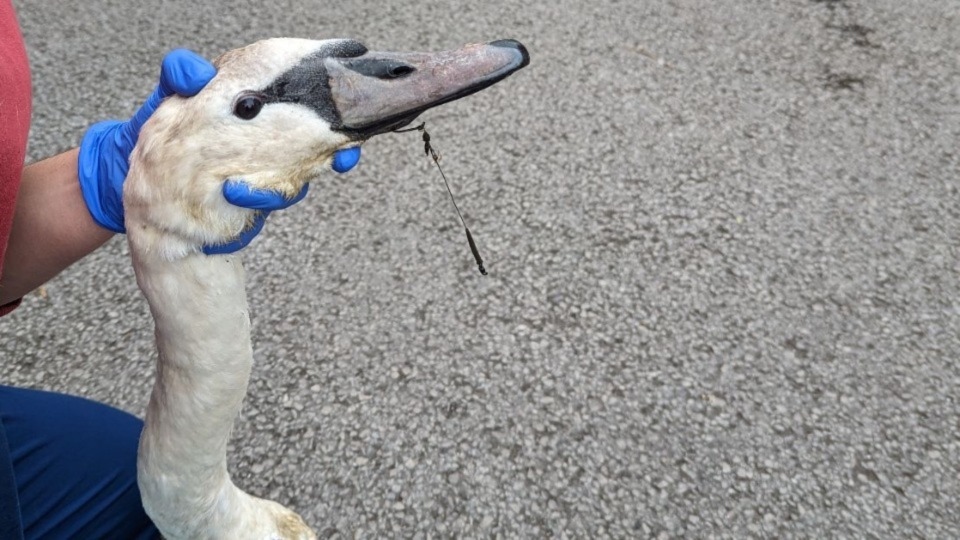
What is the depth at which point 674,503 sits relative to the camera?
197 cm

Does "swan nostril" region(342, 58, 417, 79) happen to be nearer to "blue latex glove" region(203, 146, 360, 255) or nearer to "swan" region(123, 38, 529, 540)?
"swan" region(123, 38, 529, 540)

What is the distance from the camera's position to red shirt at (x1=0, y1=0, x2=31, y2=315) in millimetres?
1279

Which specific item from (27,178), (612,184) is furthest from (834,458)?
(27,178)

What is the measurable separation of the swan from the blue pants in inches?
23.1

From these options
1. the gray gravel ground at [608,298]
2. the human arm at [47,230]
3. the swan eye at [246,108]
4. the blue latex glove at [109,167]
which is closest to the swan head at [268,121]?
the swan eye at [246,108]

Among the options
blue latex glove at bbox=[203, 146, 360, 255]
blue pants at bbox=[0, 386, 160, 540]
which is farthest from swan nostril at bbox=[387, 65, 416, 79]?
blue pants at bbox=[0, 386, 160, 540]

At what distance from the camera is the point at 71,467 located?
5.35 ft

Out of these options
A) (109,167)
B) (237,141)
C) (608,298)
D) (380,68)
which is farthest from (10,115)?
(608,298)

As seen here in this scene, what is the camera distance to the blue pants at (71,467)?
1.56 metres

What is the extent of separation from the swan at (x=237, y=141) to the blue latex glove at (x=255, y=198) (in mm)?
13

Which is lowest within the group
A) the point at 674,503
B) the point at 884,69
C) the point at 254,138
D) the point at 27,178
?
the point at 674,503

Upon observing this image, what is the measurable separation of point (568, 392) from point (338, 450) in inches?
26.8

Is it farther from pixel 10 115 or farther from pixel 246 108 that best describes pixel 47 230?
pixel 246 108

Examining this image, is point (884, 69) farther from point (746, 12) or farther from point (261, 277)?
point (261, 277)
